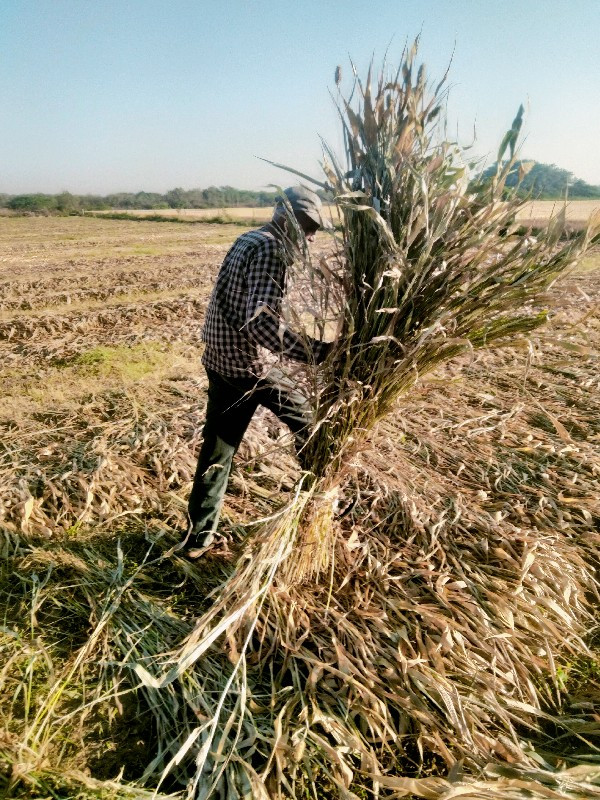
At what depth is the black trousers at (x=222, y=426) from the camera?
2395 millimetres

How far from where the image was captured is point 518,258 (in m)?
1.81

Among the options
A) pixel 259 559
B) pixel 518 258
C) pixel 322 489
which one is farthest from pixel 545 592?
pixel 518 258

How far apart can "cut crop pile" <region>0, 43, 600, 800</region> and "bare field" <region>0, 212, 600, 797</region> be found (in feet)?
0.05

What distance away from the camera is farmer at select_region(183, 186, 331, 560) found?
2068 millimetres

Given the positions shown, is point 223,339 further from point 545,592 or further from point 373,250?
point 545,592

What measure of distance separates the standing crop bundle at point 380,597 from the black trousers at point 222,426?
12.0 inches

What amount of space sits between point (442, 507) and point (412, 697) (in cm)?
115

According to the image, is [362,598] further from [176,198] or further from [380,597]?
[176,198]

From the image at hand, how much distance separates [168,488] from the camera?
123 inches

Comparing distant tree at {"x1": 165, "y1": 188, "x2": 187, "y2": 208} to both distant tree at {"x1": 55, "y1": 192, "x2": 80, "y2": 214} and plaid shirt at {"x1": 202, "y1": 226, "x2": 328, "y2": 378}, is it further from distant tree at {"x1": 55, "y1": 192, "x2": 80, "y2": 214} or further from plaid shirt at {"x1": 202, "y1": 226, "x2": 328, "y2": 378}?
plaid shirt at {"x1": 202, "y1": 226, "x2": 328, "y2": 378}

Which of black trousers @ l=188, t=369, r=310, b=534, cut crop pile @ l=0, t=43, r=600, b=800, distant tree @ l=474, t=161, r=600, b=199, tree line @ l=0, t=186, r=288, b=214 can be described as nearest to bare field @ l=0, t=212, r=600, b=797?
cut crop pile @ l=0, t=43, r=600, b=800

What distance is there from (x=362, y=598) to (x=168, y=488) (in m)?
1.41

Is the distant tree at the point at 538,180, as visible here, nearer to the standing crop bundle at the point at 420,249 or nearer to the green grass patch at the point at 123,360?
the standing crop bundle at the point at 420,249

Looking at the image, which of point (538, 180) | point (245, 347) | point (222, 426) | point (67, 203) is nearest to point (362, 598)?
point (222, 426)
